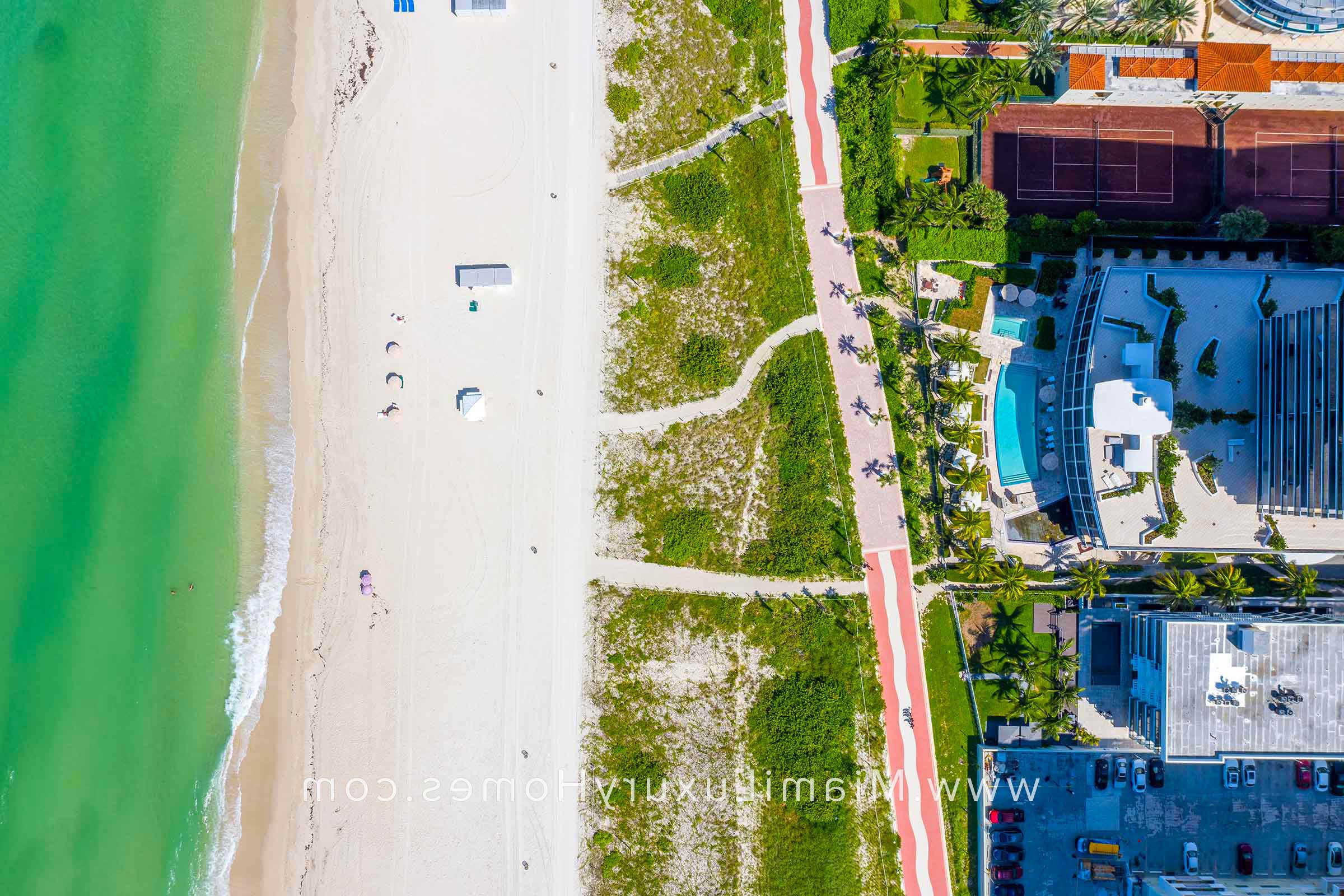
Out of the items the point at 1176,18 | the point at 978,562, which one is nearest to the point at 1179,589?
the point at 978,562

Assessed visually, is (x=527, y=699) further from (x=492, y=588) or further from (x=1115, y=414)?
(x=1115, y=414)

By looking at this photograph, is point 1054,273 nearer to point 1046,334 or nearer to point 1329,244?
point 1046,334

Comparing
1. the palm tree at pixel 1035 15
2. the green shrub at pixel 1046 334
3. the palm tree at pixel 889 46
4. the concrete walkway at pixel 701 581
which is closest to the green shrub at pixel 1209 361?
the green shrub at pixel 1046 334

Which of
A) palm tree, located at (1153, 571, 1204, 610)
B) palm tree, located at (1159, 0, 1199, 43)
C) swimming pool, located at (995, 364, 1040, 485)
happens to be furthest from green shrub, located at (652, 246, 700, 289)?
palm tree, located at (1153, 571, 1204, 610)

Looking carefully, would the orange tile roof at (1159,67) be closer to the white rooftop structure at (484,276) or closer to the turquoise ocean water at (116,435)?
the white rooftop structure at (484,276)

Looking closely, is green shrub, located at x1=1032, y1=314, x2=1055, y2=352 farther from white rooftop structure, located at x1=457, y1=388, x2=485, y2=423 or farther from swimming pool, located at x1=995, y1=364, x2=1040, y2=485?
white rooftop structure, located at x1=457, y1=388, x2=485, y2=423

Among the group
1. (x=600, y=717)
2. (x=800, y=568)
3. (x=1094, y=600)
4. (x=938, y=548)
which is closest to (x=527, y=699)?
(x=600, y=717)

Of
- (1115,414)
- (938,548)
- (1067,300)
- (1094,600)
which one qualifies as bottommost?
(1094,600)
